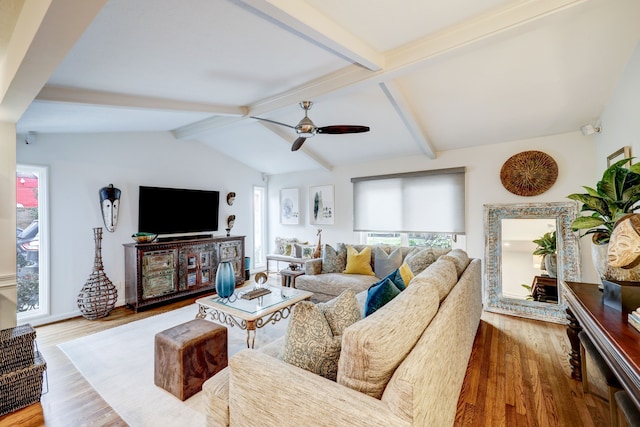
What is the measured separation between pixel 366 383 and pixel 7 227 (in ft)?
10.4

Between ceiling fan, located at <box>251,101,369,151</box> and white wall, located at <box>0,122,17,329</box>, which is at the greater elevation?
ceiling fan, located at <box>251,101,369,151</box>

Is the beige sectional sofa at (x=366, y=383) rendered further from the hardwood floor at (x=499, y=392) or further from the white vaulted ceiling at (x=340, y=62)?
the white vaulted ceiling at (x=340, y=62)

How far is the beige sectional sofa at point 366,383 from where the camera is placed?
94cm

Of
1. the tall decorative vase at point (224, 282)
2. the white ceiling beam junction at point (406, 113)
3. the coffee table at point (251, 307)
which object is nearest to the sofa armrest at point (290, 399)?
the coffee table at point (251, 307)

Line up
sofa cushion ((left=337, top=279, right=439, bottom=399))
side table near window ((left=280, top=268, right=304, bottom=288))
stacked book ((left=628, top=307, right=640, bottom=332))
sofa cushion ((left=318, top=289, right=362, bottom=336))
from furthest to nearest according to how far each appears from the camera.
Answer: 1. side table near window ((left=280, top=268, right=304, bottom=288))
2. sofa cushion ((left=318, top=289, right=362, bottom=336))
3. stacked book ((left=628, top=307, right=640, bottom=332))
4. sofa cushion ((left=337, top=279, right=439, bottom=399))

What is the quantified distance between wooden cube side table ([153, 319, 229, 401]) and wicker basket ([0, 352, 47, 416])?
2.48ft

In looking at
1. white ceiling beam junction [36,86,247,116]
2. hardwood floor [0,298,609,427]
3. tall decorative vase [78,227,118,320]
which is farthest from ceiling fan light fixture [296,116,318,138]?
tall decorative vase [78,227,118,320]

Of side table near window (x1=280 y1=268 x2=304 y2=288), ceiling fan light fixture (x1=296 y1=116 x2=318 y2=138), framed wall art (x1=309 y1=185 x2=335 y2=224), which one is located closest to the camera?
ceiling fan light fixture (x1=296 y1=116 x2=318 y2=138)

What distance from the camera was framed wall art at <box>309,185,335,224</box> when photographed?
5.74 metres

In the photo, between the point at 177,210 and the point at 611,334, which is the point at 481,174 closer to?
the point at 611,334

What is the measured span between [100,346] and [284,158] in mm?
4015

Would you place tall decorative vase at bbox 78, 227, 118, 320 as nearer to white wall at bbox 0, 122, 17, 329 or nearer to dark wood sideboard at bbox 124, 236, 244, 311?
dark wood sideboard at bbox 124, 236, 244, 311

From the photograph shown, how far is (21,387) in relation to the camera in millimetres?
1951

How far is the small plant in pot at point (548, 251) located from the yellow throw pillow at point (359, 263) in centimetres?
222
